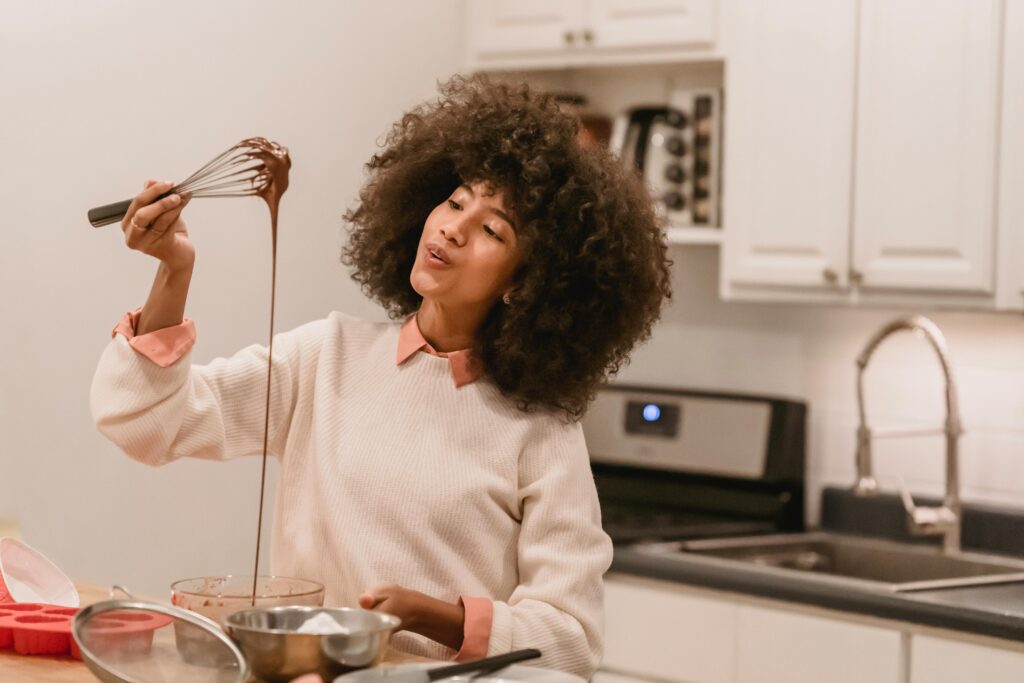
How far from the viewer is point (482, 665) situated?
115 cm

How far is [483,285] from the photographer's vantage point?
1.56 metres

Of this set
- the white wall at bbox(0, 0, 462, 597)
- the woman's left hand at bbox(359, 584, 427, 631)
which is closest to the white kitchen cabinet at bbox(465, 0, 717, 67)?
the white wall at bbox(0, 0, 462, 597)

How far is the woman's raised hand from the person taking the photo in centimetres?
134

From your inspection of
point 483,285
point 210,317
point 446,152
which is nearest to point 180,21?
point 210,317

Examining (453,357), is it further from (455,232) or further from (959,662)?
(959,662)

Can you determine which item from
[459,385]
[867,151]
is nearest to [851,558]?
[867,151]

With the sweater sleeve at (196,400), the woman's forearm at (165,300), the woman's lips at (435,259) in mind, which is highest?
the woman's lips at (435,259)

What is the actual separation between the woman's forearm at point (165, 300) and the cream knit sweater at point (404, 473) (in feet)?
0.13

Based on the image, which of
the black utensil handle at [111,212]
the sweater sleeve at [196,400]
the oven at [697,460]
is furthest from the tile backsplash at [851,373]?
the black utensil handle at [111,212]

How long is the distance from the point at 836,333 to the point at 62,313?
5.59 feet

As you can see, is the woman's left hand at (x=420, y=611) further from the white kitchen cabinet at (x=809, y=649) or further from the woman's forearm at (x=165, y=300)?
the white kitchen cabinet at (x=809, y=649)

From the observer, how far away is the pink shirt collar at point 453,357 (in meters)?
1.57

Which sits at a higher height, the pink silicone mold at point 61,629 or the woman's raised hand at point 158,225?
the woman's raised hand at point 158,225

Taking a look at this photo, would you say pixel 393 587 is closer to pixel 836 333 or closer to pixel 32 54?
pixel 32 54
